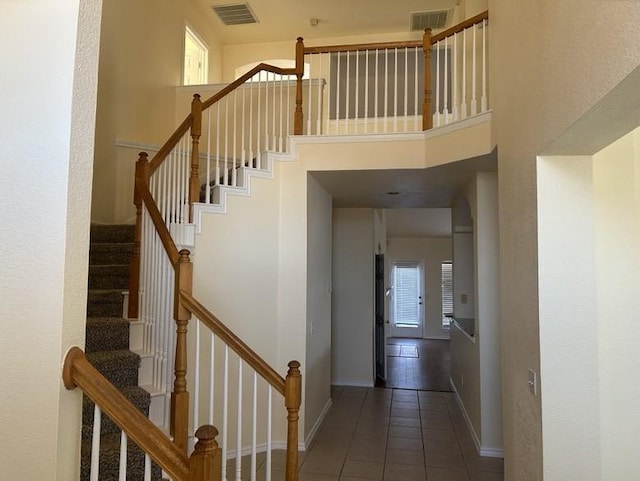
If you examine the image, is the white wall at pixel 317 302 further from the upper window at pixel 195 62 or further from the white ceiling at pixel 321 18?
the upper window at pixel 195 62

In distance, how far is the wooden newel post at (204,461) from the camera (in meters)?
1.43

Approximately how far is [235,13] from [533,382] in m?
6.19

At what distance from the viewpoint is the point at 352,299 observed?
20.8 ft

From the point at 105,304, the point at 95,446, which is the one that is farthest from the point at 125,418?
the point at 105,304

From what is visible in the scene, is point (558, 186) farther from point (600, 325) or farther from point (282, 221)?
point (282, 221)

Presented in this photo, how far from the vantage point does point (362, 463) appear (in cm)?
375

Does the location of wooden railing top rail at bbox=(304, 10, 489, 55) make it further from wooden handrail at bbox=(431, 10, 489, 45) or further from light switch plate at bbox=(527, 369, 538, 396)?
light switch plate at bbox=(527, 369, 538, 396)

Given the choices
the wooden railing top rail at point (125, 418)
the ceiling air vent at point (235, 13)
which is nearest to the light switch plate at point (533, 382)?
the wooden railing top rail at point (125, 418)

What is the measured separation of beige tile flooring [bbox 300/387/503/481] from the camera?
3578mm

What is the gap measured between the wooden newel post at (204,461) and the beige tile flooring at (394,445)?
2.29 m

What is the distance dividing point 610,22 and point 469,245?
→ 4604mm

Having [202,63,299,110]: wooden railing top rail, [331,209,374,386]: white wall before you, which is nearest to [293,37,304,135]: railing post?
[202,63,299,110]: wooden railing top rail

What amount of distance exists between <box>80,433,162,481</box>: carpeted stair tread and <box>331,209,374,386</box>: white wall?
156 inches

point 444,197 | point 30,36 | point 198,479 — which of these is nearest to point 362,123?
point 444,197
